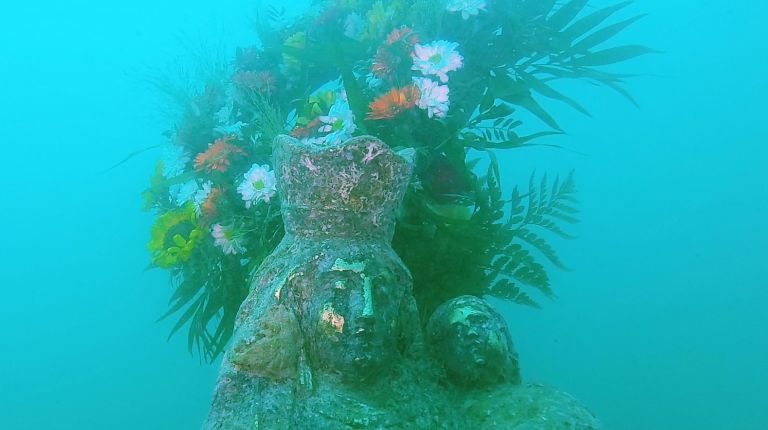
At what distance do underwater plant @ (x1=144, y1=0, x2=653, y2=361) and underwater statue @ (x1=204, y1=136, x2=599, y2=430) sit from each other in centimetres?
74

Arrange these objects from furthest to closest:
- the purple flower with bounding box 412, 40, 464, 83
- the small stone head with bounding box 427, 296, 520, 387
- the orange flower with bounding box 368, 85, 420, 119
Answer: the purple flower with bounding box 412, 40, 464, 83 → the orange flower with bounding box 368, 85, 420, 119 → the small stone head with bounding box 427, 296, 520, 387

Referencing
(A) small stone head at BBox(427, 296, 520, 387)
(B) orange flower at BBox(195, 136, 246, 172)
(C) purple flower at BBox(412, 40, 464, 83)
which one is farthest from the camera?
(B) orange flower at BBox(195, 136, 246, 172)

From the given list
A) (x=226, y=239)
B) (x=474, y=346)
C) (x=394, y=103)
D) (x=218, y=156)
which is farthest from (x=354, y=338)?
(x=218, y=156)

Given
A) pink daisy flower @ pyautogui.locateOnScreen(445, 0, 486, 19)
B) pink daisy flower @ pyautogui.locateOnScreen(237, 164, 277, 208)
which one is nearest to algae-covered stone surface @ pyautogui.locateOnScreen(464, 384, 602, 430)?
pink daisy flower @ pyautogui.locateOnScreen(237, 164, 277, 208)

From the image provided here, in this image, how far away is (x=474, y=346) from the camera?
2.54 m

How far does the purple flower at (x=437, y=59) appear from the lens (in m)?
3.35

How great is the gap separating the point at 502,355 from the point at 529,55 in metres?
2.24

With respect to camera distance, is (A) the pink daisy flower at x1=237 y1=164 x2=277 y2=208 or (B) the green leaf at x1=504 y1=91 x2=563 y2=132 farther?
(B) the green leaf at x1=504 y1=91 x2=563 y2=132

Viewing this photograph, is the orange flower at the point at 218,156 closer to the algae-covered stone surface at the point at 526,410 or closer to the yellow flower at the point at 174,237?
the yellow flower at the point at 174,237

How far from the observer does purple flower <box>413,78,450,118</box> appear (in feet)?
10.7

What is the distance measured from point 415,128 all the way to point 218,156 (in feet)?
4.30

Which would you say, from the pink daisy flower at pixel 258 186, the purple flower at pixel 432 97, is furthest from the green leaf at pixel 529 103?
the pink daisy flower at pixel 258 186

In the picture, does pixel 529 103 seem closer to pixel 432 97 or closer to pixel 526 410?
pixel 432 97

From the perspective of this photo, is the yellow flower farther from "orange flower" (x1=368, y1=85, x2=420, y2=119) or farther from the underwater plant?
"orange flower" (x1=368, y1=85, x2=420, y2=119)
